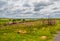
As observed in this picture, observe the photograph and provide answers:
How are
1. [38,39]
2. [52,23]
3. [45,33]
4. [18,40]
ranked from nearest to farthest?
[18,40]
[38,39]
[45,33]
[52,23]

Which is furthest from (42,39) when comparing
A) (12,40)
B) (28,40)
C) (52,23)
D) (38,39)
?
(52,23)

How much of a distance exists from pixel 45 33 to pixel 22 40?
795 cm

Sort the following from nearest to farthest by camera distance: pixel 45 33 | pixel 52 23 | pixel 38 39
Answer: pixel 38 39 < pixel 45 33 < pixel 52 23

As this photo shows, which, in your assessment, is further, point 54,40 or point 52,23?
point 52,23

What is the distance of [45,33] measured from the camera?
33688 millimetres

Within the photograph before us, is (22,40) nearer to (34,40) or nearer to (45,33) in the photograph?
(34,40)

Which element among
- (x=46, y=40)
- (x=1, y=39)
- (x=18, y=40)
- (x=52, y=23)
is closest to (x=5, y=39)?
(x=1, y=39)

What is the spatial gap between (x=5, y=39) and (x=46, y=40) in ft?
19.5

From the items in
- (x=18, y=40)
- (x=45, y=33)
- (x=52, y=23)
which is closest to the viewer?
(x=18, y=40)

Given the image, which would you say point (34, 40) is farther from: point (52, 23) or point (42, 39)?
point (52, 23)

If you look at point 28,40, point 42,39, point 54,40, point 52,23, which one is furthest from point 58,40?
point 52,23

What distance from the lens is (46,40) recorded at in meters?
27.9

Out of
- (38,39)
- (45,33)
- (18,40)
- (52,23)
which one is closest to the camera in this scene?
(18,40)

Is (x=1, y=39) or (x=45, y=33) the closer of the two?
(x=1, y=39)
